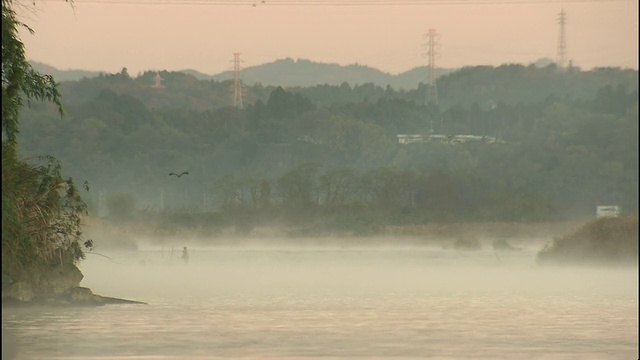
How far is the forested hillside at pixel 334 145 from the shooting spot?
292 ft

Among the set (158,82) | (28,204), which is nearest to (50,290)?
(28,204)

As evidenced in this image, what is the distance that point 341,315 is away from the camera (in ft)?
126

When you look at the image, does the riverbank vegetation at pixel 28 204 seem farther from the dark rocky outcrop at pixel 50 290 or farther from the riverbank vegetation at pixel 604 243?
the riverbank vegetation at pixel 604 243

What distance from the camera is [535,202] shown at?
77688 millimetres

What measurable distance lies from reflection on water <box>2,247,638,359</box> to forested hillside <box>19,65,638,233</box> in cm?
1582

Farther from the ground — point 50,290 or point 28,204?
point 28,204

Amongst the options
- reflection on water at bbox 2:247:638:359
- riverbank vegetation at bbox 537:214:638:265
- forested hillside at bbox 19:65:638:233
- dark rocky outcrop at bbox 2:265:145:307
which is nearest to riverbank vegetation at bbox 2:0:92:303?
dark rocky outcrop at bbox 2:265:145:307

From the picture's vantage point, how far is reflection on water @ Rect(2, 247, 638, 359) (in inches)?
1099

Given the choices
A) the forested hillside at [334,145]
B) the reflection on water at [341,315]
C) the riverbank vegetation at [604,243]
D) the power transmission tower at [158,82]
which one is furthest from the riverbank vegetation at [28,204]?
the power transmission tower at [158,82]

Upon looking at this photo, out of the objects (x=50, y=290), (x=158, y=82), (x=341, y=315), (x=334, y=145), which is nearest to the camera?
(x=50, y=290)

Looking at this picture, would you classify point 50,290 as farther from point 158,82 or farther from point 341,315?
point 158,82

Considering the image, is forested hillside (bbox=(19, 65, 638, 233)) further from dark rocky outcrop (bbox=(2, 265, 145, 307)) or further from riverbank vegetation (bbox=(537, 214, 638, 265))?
dark rocky outcrop (bbox=(2, 265, 145, 307))

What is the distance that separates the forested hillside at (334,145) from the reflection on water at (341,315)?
51.9 feet

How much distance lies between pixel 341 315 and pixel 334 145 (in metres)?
89.8
